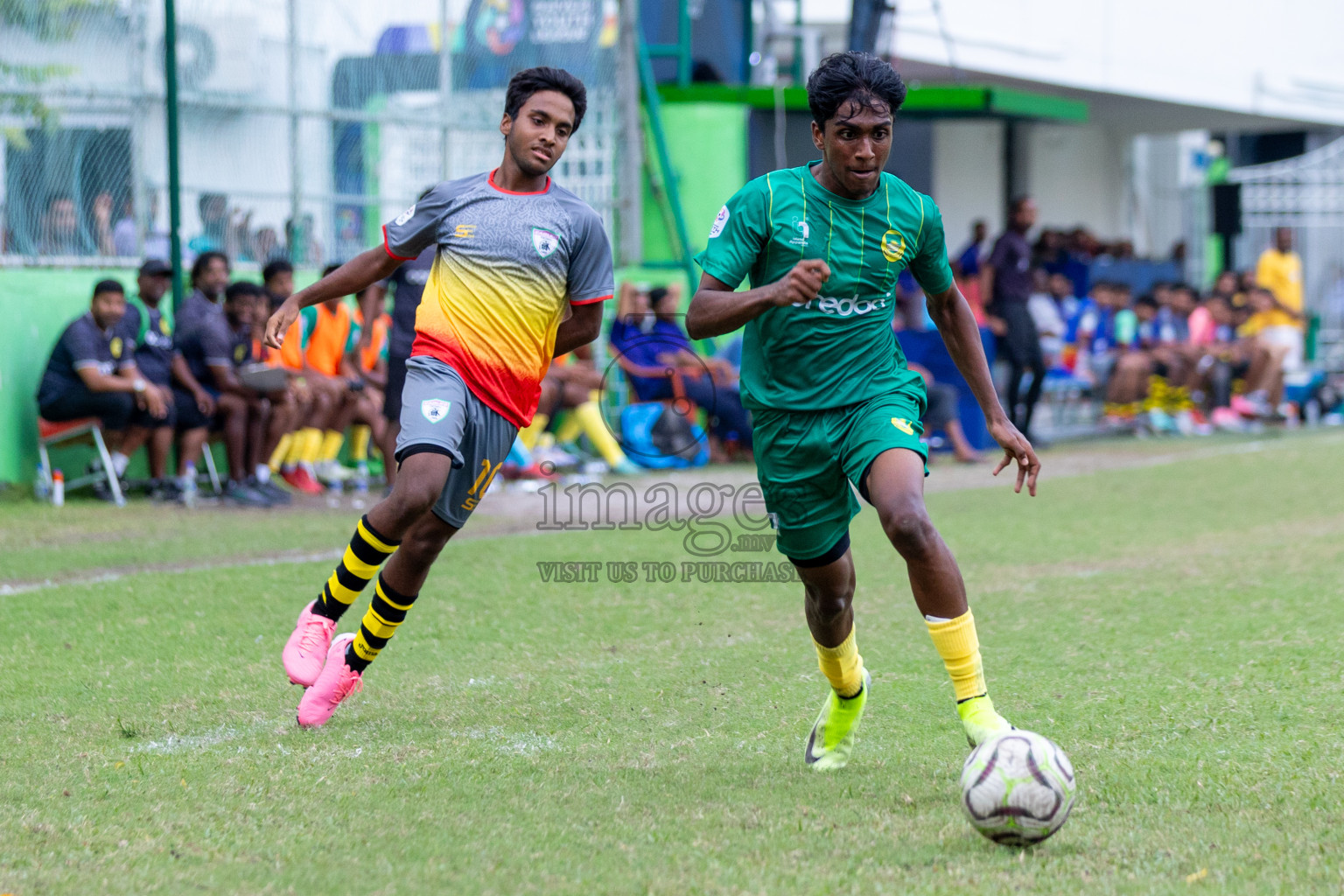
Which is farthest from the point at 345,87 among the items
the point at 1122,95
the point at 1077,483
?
the point at 1122,95

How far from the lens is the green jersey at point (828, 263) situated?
4496 millimetres

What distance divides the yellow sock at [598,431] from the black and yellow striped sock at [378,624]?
321 inches

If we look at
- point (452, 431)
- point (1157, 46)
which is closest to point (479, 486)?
point (452, 431)

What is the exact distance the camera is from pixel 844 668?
15.4 feet

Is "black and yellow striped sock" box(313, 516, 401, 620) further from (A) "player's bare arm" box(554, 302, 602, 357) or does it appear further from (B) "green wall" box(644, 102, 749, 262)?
(B) "green wall" box(644, 102, 749, 262)

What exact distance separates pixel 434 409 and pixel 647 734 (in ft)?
4.12

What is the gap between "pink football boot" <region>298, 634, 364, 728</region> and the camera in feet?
16.6

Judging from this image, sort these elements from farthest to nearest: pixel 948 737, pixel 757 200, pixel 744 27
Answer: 1. pixel 744 27
2. pixel 948 737
3. pixel 757 200

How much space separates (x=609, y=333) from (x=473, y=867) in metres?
11.2

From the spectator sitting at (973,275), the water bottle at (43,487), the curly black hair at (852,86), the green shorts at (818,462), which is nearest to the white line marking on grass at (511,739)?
the green shorts at (818,462)

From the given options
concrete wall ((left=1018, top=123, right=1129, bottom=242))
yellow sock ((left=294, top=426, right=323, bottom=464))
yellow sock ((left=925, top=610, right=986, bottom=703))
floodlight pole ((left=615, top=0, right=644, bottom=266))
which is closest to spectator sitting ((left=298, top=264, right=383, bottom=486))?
yellow sock ((left=294, top=426, right=323, bottom=464))

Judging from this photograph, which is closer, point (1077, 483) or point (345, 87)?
point (1077, 483)

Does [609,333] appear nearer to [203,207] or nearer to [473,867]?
[203,207]

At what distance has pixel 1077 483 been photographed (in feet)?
41.7
